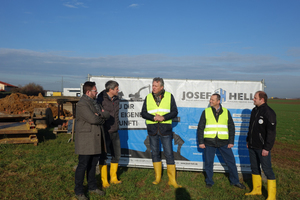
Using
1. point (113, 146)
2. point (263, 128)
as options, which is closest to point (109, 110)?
point (113, 146)

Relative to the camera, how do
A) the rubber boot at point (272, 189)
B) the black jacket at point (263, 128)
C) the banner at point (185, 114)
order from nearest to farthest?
the black jacket at point (263, 128), the rubber boot at point (272, 189), the banner at point (185, 114)

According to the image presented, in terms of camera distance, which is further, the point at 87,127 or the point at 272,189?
the point at 272,189

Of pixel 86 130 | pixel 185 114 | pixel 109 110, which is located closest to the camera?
pixel 86 130

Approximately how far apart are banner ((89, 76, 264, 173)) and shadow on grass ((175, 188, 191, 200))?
3.65ft

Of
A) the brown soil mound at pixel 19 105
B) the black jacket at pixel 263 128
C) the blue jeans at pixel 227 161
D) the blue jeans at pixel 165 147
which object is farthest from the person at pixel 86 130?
the brown soil mound at pixel 19 105

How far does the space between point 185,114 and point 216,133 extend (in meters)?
1.22

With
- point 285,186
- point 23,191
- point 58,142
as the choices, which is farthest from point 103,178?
point 58,142

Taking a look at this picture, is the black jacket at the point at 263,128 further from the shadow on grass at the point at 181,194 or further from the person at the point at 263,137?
the shadow on grass at the point at 181,194

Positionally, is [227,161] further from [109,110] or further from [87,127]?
[87,127]

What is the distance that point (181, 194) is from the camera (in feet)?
15.3

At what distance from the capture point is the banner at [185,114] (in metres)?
5.95

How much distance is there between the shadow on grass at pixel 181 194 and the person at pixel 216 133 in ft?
1.90

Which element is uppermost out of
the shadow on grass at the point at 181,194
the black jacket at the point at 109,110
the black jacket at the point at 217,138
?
the black jacket at the point at 109,110

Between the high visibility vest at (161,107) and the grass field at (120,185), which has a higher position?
the high visibility vest at (161,107)
